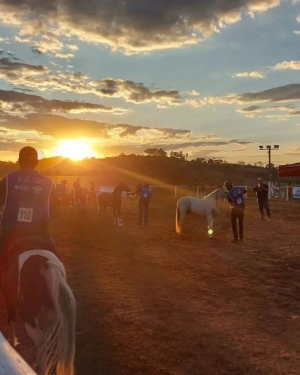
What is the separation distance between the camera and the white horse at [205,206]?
15453mm

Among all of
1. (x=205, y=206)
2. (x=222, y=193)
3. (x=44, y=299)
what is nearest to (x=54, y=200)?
(x=44, y=299)

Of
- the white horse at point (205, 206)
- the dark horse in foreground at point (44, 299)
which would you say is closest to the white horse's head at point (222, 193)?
the white horse at point (205, 206)

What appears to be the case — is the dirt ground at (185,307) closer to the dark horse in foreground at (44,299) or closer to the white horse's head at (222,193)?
the dark horse in foreground at (44,299)

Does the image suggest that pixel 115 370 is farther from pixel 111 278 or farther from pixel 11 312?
pixel 111 278

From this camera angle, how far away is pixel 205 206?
618 inches

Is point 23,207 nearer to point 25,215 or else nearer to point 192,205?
point 25,215

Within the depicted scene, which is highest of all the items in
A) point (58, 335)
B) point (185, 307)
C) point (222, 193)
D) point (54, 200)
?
point (54, 200)

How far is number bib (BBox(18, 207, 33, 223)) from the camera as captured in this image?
454cm

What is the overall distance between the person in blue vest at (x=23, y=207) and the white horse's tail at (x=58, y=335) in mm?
625

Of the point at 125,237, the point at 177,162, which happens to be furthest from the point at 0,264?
the point at 177,162

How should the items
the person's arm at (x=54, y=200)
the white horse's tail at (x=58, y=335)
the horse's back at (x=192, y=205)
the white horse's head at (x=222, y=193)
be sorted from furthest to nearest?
the horse's back at (x=192, y=205) < the white horse's head at (x=222, y=193) < the person's arm at (x=54, y=200) < the white horse's tail at (x=58, y=335)

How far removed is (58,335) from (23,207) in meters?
1.35

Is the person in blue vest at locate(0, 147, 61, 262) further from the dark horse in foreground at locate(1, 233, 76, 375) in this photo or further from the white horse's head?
the white horse's head

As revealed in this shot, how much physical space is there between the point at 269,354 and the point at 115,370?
1.76 meters
